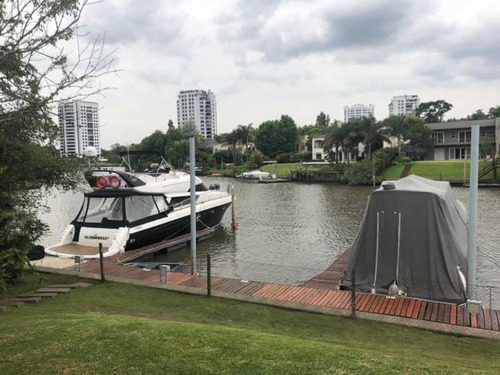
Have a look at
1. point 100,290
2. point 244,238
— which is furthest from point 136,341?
point 244,238

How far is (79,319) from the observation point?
6352mm

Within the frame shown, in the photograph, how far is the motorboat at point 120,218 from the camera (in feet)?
49.9

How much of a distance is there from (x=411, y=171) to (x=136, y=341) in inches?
2109

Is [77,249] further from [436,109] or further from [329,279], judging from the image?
[436,109]

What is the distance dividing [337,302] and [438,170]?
48695 mm

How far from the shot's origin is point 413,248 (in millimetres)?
9633

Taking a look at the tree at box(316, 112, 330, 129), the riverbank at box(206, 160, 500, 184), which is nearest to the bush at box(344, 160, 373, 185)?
the riverbank at box(206, 160, 500, 184)

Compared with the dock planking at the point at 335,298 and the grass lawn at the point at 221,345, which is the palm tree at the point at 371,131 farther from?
the grass lawn at the point at 221,345

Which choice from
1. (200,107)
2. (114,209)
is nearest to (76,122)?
(114,209)

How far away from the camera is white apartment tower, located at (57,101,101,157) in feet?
23.2

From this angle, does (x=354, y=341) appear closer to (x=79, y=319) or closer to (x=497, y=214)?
(x=79, y=319)

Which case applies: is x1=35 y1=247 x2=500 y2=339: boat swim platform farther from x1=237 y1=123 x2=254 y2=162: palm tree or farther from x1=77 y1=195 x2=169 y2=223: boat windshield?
x1=237 y1=123 x2=254 y2=162: palm tree

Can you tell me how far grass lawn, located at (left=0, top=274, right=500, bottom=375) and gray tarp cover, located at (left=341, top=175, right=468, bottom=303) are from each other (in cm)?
254

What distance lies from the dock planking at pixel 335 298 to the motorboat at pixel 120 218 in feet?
11.4
